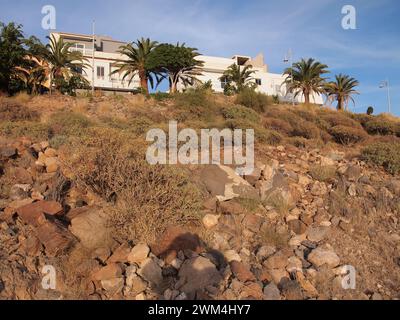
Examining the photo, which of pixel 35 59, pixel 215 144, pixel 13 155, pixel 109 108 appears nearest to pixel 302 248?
pixel 215 144

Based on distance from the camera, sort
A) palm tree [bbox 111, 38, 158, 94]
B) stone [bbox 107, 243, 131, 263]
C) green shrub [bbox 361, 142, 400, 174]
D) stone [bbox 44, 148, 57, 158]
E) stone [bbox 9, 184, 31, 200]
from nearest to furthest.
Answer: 1. stone [bbox 107, 243, 131, 263]
2. stone [bbox 9, 184, 31, 200]
3. stone [bbox 44, 148, 57, 158]
4. green shrub [bbox 361, 142, 400, 174]
5. palm tree [bbox 111, 38, 158, 94]

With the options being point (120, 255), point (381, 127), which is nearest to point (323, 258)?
point (120, 255)

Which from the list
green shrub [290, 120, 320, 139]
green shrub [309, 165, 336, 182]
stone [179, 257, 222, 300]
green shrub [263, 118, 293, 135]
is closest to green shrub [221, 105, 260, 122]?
green shrub [263, 118, 293, 135]

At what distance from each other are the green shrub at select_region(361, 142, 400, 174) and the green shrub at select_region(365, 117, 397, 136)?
5463 mm

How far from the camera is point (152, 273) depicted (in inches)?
176

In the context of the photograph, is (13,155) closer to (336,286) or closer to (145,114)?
(336,286)

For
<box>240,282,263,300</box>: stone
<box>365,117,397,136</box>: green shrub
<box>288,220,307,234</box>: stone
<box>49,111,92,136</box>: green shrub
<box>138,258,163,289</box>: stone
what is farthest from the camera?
<box>365,117,397,136</box>: green shrub

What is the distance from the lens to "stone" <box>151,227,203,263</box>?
484 centimetres

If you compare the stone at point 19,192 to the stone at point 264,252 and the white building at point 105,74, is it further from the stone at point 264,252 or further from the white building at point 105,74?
the white building at point 105,74

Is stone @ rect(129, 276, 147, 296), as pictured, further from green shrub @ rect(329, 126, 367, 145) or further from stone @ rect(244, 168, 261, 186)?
green shrub @ rect(329, 126, 367, 145)

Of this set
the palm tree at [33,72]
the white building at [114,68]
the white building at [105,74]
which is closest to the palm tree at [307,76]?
the white building at [114,68]

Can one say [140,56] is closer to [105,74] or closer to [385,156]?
[105,74]

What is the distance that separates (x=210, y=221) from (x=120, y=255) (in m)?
1.64
